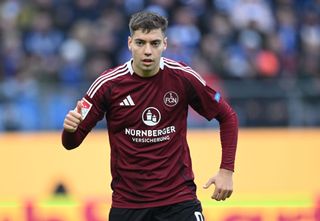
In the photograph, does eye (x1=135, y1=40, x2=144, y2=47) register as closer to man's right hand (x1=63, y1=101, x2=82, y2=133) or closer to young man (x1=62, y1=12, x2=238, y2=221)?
young man (x1=62, y1=12, x2=238, y2=221)

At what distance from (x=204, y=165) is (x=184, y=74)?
6657mm

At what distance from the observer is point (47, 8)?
1468cm

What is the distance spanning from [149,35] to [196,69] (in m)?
6.93

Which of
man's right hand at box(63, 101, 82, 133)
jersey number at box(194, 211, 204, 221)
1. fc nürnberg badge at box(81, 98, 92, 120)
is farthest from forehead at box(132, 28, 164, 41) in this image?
jersey number at box(194, 211, 204, 221)

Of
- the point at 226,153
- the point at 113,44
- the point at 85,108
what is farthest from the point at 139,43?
the point at 113,44

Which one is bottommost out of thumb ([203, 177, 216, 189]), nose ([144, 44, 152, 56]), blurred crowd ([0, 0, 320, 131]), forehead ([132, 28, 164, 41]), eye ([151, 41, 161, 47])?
thumb ([203, 177, 216, 189])

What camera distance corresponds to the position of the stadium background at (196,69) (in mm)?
12531

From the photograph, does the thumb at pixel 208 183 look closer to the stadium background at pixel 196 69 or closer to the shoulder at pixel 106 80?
the shoulder at pixel 106 80

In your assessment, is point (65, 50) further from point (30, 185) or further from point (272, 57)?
point (272, 57)

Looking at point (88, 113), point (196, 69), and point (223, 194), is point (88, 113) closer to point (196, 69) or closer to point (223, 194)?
point (223, 194)

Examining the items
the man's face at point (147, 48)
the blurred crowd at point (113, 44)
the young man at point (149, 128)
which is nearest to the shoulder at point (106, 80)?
the young man at point (149, 128)

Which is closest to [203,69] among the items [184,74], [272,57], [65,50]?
[272,57]

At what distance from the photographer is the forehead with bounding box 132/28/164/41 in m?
6.36

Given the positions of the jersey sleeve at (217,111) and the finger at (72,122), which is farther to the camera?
the jersey sleeve at (217,111)
